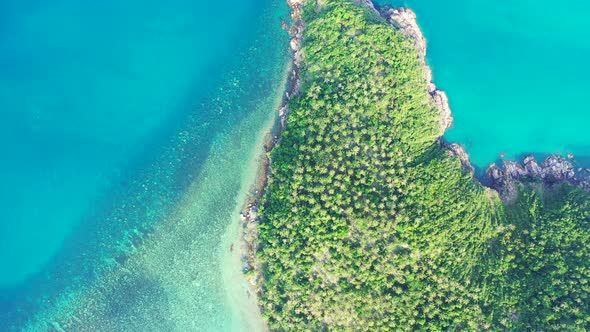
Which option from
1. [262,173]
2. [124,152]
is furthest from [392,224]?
[124,152]

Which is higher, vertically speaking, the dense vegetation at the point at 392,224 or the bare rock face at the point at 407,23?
the bare rock face at the point at 407,23

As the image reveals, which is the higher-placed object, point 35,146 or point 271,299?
point 35,146

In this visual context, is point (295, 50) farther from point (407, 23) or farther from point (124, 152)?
point (124, 152)

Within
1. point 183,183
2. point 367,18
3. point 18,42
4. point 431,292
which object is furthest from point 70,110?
point 431,292

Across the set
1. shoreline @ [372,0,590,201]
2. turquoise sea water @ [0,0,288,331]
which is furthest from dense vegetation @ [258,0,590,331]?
turquoise sea water @ [0,0,288,331]

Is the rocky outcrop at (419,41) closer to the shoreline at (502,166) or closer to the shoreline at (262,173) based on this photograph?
the shoreline at (502,166)

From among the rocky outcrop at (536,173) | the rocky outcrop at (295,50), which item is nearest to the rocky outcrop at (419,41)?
the rocky outcrop at (536,173)

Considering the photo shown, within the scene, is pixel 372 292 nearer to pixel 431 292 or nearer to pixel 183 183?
pixel 431 292
